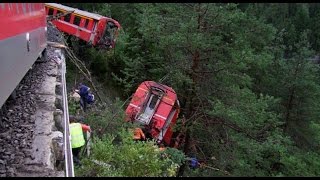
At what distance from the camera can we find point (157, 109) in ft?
61.1

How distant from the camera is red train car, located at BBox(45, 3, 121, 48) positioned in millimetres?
22828

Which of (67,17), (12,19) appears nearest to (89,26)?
(67,17)

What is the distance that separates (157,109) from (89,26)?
24.0ft

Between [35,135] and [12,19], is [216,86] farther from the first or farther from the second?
[12,19]

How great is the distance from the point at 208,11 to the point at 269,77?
12571mm

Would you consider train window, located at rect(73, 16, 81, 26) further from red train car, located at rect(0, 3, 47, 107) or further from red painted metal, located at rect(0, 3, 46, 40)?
red train car, located at rect(0, 3, 47, 107)

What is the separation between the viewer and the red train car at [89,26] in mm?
22828

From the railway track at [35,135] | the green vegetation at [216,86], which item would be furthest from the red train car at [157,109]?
the railway track at [35,135]

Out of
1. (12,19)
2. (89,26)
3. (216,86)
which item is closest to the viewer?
(12,19)

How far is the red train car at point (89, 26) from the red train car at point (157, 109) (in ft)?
19.9

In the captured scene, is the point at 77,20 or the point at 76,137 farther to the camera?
the point at 77,20

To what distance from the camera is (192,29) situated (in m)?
15.8

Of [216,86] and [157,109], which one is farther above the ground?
[216,86]

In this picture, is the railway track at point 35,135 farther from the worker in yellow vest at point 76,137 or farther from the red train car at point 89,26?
the red train car at point 89,26
